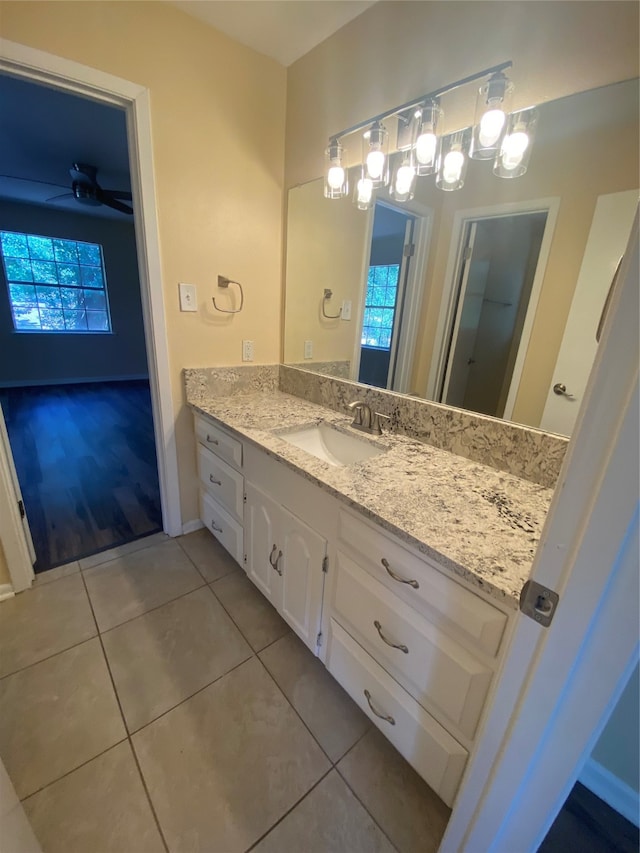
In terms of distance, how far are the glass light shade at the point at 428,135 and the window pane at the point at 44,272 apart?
5.90 m

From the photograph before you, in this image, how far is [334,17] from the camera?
1.39m

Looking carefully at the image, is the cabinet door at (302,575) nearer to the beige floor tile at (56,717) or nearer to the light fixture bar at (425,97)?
the beige floor tile at (56,717)

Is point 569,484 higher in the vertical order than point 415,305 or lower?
lower

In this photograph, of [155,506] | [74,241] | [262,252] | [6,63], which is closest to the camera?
[6,63]

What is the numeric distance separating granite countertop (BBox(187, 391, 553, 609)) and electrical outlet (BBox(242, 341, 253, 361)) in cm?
63

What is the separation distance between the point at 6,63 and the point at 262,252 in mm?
1094

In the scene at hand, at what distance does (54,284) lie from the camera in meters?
5.14

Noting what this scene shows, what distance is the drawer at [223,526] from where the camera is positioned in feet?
5.40

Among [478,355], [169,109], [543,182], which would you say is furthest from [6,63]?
[478,355]

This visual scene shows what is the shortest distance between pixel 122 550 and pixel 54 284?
204 inches

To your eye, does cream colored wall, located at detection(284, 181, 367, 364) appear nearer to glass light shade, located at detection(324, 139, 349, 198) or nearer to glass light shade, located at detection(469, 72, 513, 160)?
glass light shade, located at detection(324, 139, 349, 198)

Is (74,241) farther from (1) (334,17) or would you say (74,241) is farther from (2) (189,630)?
(2) (189,630)

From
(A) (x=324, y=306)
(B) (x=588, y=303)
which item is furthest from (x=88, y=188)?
(B) (x=588, y=303)

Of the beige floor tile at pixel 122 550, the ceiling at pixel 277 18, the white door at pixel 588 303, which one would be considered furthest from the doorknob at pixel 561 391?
the beige floor tile at pixel 122 550
